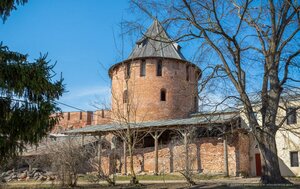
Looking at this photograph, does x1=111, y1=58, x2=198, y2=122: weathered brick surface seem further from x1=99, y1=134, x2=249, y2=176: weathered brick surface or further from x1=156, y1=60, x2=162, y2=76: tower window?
x1=99, y1=134, x2=249, y2=176: weathered brick surface

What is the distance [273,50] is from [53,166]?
1043cm

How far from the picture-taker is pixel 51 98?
9.59 m

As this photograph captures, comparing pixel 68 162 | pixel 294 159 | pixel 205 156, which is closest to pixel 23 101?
pixel 68 162

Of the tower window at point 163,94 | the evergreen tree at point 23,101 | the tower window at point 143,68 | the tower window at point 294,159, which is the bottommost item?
the tower window at point 294,159

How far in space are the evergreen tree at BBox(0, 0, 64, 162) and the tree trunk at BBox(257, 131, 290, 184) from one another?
24.9ft

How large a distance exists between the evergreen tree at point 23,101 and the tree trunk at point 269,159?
7.58m

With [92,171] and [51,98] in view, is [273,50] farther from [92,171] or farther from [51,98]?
[92,171]

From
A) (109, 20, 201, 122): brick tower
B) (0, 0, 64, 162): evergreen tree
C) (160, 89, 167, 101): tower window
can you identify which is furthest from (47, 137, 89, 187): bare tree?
(160, 89, 167, 101): tower window

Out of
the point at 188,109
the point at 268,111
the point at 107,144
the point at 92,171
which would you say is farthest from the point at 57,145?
the point at 188,109

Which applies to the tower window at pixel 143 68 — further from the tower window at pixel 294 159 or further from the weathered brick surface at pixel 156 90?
the tower window at pixel 294 159

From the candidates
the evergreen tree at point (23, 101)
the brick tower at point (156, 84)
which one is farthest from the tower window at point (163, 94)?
the evergreen tree at point (23, 101)

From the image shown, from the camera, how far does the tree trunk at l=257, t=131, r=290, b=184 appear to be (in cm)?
1301

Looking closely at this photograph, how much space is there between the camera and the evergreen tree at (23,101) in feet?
29.6

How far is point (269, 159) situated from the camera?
43.1ft
